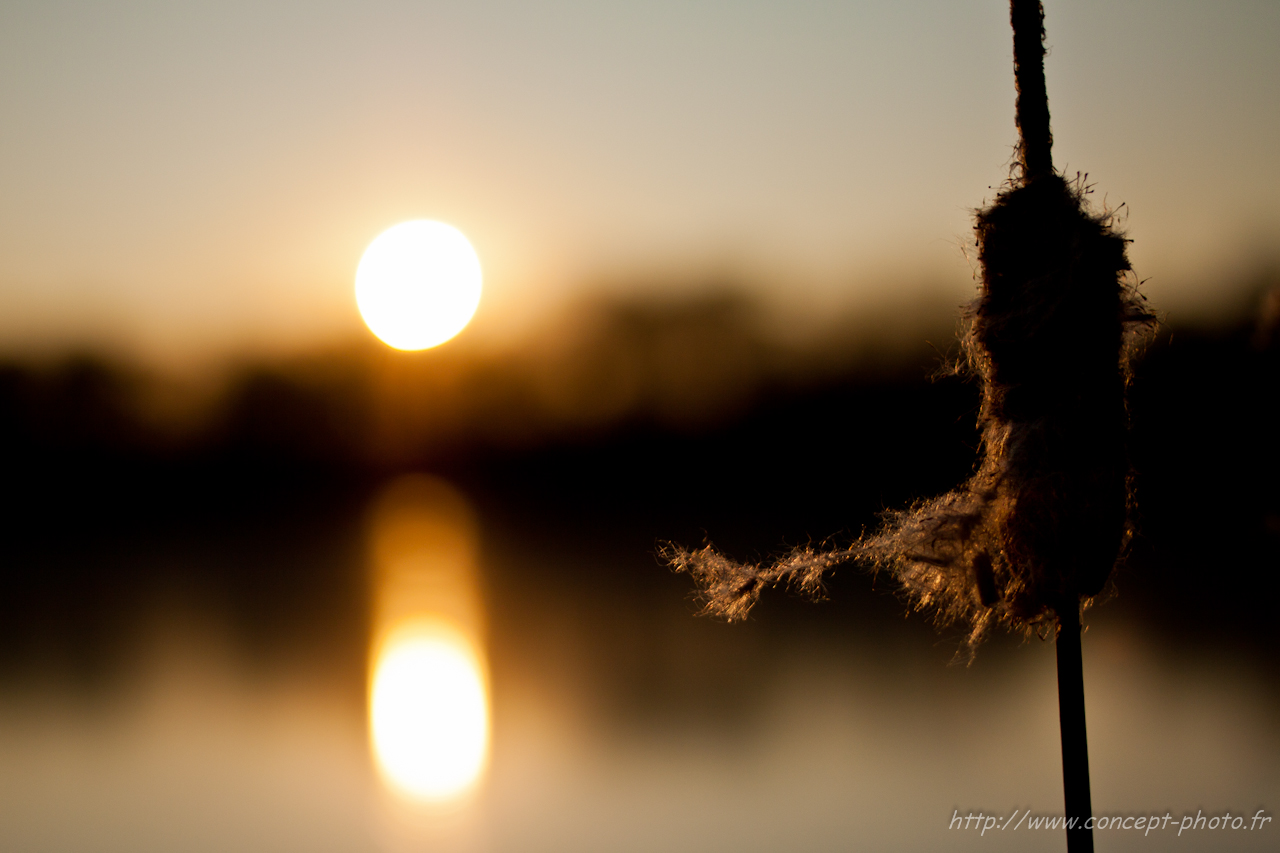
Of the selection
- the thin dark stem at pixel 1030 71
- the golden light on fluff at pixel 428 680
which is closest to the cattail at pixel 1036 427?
the thin dark stem at pixel 1030 71

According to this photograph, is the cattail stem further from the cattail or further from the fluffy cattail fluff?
the fluffy cattail fluff

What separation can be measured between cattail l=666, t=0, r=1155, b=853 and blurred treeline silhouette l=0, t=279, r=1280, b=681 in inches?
6.2

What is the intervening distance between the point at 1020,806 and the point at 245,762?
5.41 meters

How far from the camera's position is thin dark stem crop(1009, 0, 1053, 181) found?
117 centimetres

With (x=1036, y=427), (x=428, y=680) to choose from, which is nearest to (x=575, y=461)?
(x=428, y=680)

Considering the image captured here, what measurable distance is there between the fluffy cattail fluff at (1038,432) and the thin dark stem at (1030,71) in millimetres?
85

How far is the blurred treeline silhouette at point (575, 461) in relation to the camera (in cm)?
1105

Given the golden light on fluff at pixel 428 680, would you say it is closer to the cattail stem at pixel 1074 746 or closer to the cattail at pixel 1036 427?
the cattail at pixel 1036 427

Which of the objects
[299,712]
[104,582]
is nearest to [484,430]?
[104,582]

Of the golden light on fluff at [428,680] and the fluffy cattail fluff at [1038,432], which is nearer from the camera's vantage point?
the fluffy cattail fluff at [1038,432]

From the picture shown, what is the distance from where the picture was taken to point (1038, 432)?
129 centimetres

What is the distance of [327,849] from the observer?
5352 mm

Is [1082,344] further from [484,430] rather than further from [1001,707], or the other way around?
[484,430]

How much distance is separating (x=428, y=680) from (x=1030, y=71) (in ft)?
28.0
